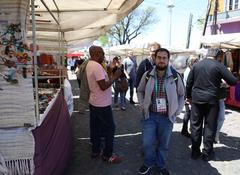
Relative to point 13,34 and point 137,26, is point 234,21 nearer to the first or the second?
point 13,34

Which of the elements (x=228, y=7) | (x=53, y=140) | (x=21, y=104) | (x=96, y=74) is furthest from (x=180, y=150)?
(x=228, y=7)

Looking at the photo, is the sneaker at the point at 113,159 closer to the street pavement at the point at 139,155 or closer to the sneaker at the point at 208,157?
the street pavement at the point at 139,155

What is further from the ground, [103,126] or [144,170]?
[103,126]

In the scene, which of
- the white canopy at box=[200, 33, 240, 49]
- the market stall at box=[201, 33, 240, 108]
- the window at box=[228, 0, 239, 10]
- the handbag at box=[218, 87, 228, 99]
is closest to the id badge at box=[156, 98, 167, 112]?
the handbag at box=[218, 87, 228, 99]

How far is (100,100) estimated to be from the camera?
4703mm

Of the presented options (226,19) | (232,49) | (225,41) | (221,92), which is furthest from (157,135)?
(226,19)

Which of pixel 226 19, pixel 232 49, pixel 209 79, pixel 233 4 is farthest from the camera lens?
pixel 233 4

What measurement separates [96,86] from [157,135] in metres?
1.12

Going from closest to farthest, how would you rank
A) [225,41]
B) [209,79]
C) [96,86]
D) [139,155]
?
1. [96,86]
2. [209,79]
3. [139,155]
4. [225,41]

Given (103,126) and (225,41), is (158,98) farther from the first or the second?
(225,41)

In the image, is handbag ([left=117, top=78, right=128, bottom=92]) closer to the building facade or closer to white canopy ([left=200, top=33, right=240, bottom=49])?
white canopy ([left=200, top=33, right=240, bottom=49])

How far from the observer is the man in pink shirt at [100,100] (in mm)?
4586

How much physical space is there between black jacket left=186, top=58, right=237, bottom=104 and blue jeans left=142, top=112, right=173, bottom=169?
0.91m

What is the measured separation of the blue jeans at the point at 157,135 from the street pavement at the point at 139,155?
251mm
